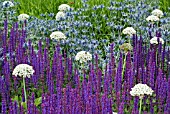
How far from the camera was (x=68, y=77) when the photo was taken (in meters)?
4.79

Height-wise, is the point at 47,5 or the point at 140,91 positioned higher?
the point at 47,5

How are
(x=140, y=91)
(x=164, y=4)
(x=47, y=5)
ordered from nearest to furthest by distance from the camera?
(x=140, y=91), (x=164, y=4), (x=47, y=5)

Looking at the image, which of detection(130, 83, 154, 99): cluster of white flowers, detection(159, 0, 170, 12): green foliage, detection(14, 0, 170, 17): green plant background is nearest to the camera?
detection(130, 83, 154, 99): cluster of white flowers

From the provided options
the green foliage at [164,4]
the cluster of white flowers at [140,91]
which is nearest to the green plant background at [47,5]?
the green foliage at [164,4]

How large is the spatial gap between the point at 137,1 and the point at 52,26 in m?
1.55

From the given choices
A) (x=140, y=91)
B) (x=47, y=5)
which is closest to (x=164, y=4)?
(x=47, y=5)

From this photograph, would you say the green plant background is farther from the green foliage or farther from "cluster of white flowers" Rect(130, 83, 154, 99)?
"cluster of white flowers" Rect(130, 83, 154, 99)

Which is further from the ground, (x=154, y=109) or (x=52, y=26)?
(x=52, y=26)

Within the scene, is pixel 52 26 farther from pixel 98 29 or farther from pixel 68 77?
→ pixel 68 77

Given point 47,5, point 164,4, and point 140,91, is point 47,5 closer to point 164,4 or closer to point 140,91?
point 164,4

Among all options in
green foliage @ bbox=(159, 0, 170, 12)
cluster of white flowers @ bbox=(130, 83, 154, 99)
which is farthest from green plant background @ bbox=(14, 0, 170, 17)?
cluster of white flowers @ bbox=(130, 83, 154, 99)

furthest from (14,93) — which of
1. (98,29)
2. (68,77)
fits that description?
(98,29)

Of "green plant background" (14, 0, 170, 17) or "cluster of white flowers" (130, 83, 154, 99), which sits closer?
"cluster of white flowers" (130, 83, 154, 99)

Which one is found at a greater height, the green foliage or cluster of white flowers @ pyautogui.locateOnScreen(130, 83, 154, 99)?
the green foliage
